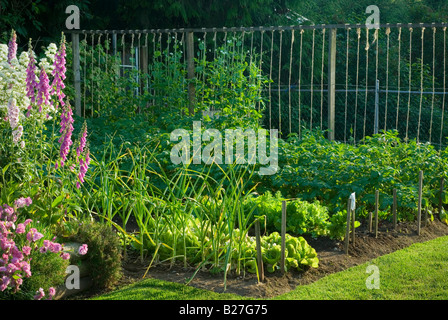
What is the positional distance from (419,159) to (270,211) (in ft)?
6.22

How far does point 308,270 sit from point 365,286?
44 centimetres

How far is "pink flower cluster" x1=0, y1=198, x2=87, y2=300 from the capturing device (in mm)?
3264

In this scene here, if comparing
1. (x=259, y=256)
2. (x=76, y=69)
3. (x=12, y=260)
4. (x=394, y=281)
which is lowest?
(x=394, y=281)

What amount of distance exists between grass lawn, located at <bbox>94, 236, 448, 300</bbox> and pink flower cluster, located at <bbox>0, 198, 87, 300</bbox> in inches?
19.4

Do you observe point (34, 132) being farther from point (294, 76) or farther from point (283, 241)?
point (294, 76)

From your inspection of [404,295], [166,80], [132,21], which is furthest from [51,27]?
[404,295]

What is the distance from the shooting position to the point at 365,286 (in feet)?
12.6

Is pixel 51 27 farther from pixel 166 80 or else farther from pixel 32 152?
pixel 32 152

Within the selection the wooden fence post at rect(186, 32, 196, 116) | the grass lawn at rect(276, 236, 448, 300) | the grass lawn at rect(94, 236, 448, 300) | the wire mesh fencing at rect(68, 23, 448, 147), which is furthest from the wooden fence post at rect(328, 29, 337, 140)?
the grass lawn at rect(94, 236, 448, 300)

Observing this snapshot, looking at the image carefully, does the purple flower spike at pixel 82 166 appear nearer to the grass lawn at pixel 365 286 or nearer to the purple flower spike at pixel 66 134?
the purple flower spike at pixel 66 134

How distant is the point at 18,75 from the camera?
434 cm

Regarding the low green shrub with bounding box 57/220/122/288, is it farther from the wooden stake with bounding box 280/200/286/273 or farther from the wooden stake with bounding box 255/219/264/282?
the wooden stake with bounding box 280/200/286/273

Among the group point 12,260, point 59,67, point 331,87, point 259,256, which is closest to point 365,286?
point 259,256

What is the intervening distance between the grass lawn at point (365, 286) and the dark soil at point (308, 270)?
0.09m
